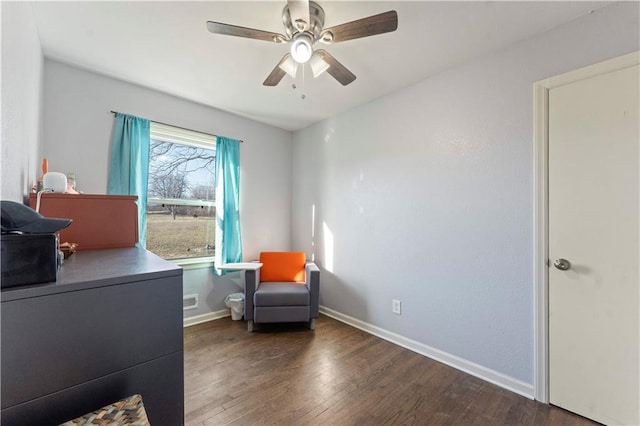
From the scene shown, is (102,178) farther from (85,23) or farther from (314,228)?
(314,228)

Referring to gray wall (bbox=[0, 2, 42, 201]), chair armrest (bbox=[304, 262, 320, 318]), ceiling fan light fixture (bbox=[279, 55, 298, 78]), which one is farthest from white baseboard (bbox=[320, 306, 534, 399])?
gray wall (bbox=[0, 2, 42, 201])

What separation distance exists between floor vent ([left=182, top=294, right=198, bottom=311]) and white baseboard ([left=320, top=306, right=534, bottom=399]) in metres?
1.68

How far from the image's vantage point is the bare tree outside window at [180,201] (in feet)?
9.28

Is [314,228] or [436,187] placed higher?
[436,187]

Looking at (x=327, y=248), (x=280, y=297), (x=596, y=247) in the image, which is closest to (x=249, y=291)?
(x=280, y=297)

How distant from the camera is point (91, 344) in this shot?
0.73 meters

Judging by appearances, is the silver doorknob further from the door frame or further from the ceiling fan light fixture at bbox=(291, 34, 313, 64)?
the ceiling fan light fixture at bbox=(291, 34, 313, 64)

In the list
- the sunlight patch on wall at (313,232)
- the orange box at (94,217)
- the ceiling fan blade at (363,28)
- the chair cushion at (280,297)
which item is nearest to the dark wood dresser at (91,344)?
the orange box at (94,217)

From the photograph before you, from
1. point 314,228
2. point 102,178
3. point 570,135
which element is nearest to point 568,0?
point 570,135

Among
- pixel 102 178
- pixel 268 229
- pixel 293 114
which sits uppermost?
pixel 293 114

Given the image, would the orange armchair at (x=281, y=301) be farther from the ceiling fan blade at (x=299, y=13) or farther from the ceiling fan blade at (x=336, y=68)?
the ceiling fan blade at (x=299, y=13)

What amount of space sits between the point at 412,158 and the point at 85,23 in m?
2.61

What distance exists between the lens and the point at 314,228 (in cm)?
353

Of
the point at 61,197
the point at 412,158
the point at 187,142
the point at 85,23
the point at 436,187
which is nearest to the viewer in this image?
the point at 61,197
